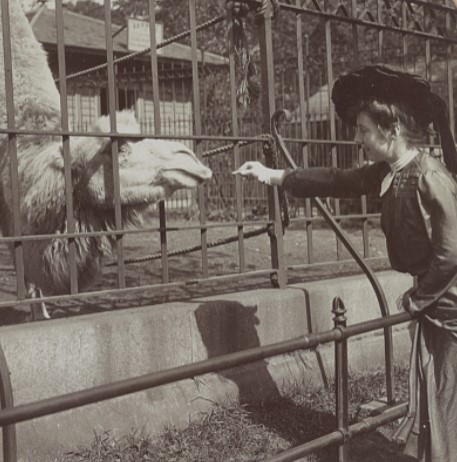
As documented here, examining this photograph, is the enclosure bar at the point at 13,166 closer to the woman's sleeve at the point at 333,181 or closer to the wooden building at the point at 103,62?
the woman's sleeve at the point at 333,181

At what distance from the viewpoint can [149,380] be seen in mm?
2096

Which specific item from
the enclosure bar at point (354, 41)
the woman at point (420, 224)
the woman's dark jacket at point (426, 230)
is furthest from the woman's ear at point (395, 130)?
the enclosure bar at point (354, 41)

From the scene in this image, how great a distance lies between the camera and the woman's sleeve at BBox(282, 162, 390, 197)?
354 centimetres

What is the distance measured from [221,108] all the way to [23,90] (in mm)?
12088

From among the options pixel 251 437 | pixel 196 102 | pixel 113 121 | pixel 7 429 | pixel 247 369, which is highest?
pixel 196 102

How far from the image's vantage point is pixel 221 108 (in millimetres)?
17500

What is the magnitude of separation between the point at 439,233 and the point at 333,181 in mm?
717

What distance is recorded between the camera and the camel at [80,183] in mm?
4570

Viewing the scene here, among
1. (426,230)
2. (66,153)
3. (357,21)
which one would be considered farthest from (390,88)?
(357,21)

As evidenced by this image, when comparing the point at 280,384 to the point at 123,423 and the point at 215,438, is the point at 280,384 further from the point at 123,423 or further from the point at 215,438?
the point at 123,423

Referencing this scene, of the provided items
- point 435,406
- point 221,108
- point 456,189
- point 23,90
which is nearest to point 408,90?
point 456,189

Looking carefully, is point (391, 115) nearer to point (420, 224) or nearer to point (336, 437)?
point (420, 224)

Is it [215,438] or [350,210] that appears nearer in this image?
[215,438]

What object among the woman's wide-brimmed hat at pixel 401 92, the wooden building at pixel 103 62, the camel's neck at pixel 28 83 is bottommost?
the woman's wide-brimmed hat at pixel 401 92
